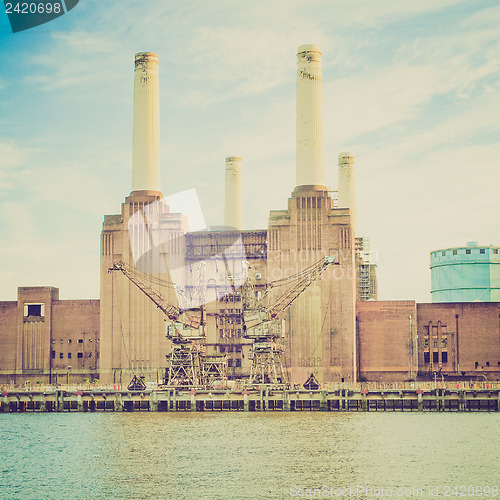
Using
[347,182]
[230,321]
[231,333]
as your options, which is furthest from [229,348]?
[347,182]

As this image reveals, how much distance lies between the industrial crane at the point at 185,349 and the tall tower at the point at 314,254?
9787mm

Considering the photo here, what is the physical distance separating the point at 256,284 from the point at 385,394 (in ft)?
75.3

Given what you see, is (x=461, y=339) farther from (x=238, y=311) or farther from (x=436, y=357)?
(x=238, y=311)

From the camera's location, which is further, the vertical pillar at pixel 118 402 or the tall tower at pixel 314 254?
the tall tower at pixel 314 254

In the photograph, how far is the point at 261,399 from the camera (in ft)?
332

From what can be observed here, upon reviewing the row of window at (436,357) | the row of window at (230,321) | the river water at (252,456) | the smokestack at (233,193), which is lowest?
the river water at (252,456)

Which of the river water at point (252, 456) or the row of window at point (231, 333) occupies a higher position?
the row of window at point (231, 333)

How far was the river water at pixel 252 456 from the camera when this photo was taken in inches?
2154

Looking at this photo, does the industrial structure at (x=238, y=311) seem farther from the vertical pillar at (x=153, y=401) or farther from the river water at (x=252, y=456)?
the river water at (x=252, y=456)

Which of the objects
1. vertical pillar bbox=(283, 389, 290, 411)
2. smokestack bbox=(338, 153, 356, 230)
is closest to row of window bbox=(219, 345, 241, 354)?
vertical pillar bbox=(283, 389, 290, 411)

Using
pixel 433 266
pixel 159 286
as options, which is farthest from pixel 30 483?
pixel 433 266

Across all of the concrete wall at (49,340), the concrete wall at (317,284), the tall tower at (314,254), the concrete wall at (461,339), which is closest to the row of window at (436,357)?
the concrete wall at (461,339)

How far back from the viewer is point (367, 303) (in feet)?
383

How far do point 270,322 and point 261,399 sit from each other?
10.1m
